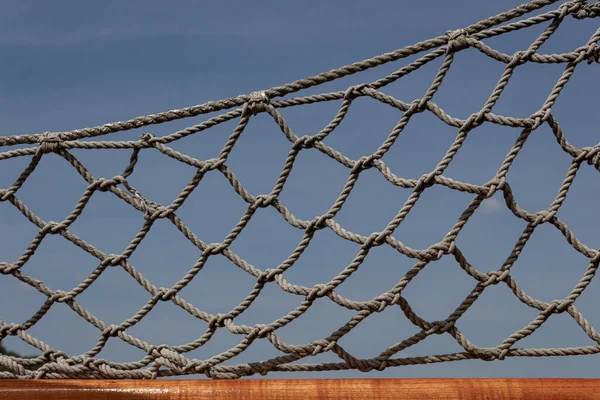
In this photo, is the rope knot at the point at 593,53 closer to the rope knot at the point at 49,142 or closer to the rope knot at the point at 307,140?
the rope knot at the point at 307,140

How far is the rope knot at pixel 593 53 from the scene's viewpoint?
1.81 m

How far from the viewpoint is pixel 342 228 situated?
1.84 m

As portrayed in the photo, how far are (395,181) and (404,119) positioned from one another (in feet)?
0.53

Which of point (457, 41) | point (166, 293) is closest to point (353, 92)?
point (457, 41)

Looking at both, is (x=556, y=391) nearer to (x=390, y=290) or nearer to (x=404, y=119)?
(x=390, y=290)

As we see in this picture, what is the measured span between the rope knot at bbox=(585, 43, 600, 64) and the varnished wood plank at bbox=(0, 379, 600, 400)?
779mm

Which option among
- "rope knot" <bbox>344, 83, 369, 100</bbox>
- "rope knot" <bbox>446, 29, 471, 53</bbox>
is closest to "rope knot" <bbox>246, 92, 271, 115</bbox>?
"rope knot" <bbox>344, 83, 369, 100</bbox>

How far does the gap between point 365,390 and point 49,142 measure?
1.17 meters

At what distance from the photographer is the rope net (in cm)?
178

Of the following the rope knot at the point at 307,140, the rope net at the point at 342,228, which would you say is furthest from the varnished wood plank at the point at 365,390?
the rope knot at the point at 307,140

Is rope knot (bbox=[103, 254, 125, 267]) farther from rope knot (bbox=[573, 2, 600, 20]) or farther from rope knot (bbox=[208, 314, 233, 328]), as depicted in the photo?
rope knot (bbox=[573, 2, 600, 20])

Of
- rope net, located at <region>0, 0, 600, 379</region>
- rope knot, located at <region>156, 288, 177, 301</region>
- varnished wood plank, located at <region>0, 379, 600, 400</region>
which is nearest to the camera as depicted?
varnished wood plank, located at <region>0, 379, 600, 400</region>

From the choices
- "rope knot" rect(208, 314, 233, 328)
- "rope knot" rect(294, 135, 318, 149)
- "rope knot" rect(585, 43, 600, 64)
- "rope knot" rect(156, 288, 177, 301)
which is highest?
"rope knot" rect(585, 43, 600, 64)

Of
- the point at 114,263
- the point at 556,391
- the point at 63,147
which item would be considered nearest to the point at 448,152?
the point at 556,391
